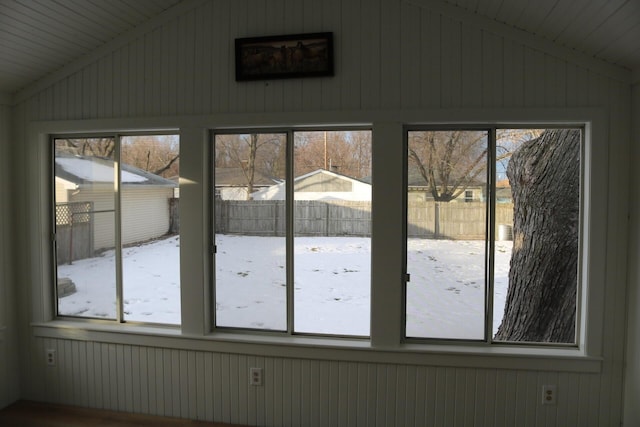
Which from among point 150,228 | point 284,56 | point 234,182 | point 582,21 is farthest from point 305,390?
point 582,21

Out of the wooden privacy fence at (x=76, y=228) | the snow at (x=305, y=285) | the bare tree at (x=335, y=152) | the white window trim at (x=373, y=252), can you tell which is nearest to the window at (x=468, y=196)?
the snow at (x=305, y=285)

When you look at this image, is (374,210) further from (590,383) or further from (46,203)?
(46,203)

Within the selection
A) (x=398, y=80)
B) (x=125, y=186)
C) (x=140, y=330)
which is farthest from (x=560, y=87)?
(x=140, y=330)

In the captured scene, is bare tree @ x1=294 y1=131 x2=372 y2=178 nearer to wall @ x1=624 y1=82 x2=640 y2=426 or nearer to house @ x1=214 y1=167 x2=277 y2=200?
house @ x1=214 y1=167 x2=277 y2=200

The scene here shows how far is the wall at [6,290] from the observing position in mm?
3215

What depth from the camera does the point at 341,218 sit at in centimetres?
296

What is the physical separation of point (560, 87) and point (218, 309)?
2.83m

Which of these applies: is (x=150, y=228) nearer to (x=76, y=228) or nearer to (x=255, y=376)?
(x=76, y=228)

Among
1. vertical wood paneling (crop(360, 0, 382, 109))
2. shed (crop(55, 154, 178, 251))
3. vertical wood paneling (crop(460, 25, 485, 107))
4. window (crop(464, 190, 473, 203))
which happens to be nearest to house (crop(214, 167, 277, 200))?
shed (crop(55, 154, 178, 251))

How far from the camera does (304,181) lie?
3014 mm

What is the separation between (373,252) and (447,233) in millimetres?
535

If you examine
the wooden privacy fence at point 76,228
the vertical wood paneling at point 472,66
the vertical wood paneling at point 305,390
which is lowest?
the vertical wood paneling at point 305,390

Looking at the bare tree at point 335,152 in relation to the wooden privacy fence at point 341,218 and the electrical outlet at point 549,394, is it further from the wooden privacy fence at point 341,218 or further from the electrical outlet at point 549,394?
the electrical outlet at point 549,394

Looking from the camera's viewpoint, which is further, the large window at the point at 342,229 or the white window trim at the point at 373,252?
the large window at the point at 342,229
